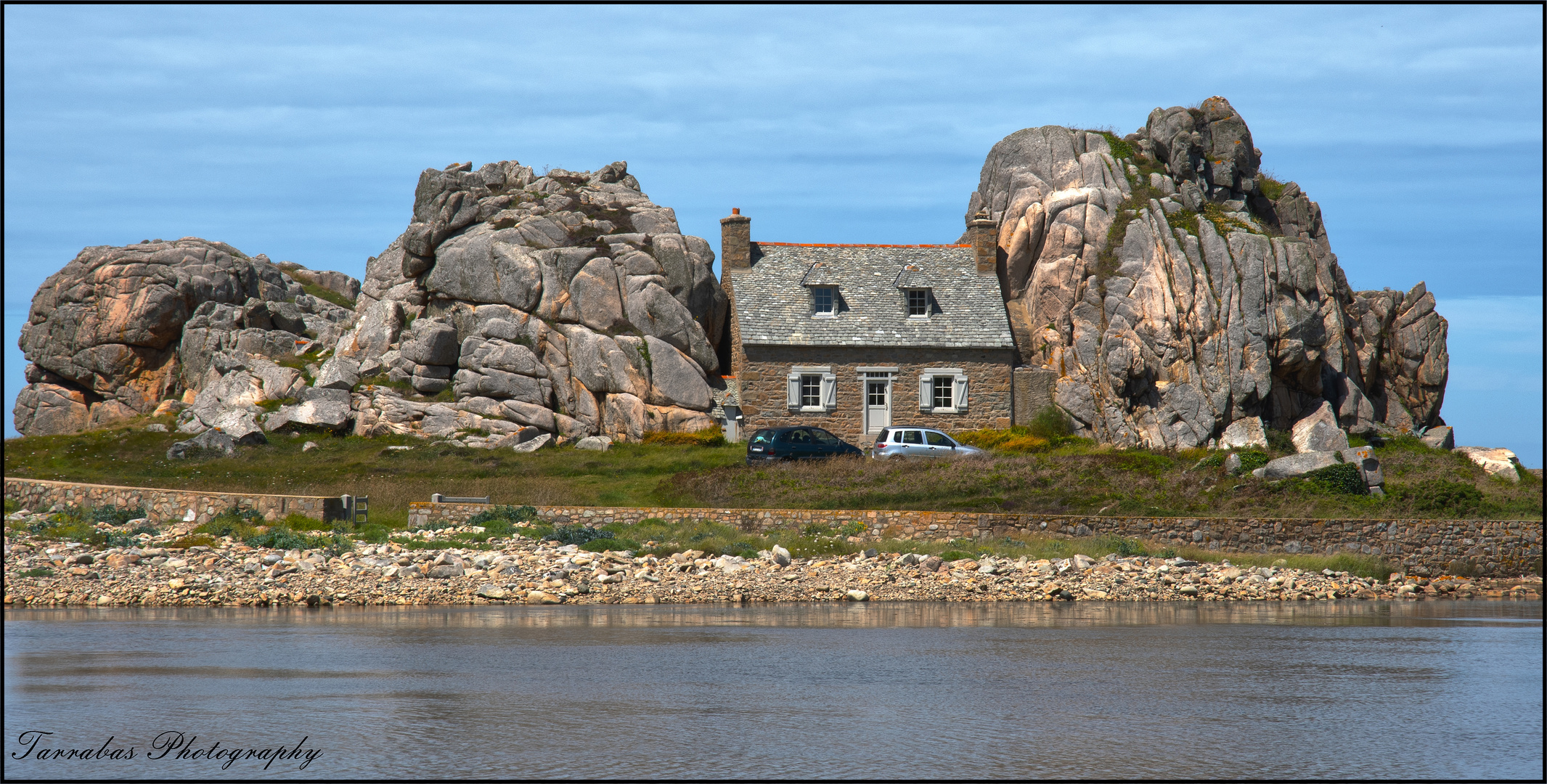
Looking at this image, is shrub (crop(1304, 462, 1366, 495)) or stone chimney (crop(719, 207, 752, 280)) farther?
stone chimney (crop(719, 207, 752, 280))

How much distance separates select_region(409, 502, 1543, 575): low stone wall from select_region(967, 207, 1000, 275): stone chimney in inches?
832

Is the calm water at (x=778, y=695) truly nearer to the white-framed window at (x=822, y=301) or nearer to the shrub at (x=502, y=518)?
the shrub at (x=502, y=518)

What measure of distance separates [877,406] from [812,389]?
2464 millimetres

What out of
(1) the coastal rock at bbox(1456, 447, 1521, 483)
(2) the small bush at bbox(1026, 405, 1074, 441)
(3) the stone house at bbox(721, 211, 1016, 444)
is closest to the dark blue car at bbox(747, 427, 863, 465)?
(3) the stone house at bbox(721, 211, 1016, 444)

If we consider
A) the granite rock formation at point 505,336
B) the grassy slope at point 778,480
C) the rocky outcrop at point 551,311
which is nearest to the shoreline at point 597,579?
the grassy slope at point 778,480

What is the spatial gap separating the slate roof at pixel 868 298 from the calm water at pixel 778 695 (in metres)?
26.5

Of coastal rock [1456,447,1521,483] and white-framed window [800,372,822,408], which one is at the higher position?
white-framed window [800,372,822,408]

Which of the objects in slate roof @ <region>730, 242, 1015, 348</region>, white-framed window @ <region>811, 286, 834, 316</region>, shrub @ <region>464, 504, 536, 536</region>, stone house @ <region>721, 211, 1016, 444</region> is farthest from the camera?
white-framed window @ <region>811, 286, 834, 316</region>

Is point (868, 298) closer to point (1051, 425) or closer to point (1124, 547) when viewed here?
point (1051, 425)

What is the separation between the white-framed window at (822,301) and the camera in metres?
45.4

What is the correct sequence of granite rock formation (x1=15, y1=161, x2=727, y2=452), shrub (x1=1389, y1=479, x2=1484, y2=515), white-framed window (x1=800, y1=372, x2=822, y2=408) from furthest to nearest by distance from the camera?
white-framed window (x1=800, y1=372, x2=822, y2=408) < granite rock formation (x1=15, y1=161, x2=727, y2=452) < shrub (x1=1389, y1=479, x2=1484, y2=515)

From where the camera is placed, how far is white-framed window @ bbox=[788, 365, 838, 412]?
44.3 m

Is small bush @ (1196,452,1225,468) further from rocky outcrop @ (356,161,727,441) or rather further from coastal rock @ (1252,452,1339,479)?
rocky outcrop @ (356,161,727,441)

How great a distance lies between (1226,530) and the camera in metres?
27.7
